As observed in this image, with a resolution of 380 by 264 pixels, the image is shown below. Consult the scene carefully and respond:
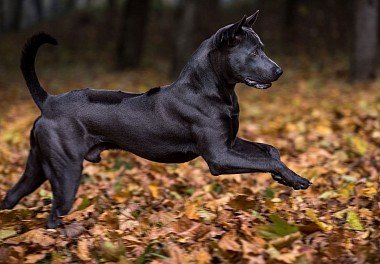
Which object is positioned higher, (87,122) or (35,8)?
(35,8)

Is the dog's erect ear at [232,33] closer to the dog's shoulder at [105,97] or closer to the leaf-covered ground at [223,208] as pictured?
the dog's shoulder at [105,97]

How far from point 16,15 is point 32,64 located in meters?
26.9

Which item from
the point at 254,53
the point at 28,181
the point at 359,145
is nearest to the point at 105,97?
the point at 28,181

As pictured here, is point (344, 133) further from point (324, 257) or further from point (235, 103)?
point (324, 257)

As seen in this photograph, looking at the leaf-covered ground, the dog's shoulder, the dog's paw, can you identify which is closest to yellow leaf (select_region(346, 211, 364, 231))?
the leaf-covered ground

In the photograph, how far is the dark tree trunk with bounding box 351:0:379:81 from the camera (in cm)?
1352

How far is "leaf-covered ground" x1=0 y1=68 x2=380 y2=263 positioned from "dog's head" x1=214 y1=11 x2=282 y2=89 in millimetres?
924

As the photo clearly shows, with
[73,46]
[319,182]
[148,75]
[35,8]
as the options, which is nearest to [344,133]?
[319,182]

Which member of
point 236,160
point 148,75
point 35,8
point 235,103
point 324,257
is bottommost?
point 324,257

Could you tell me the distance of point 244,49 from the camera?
4.45 meters

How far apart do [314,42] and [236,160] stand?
1672 cm

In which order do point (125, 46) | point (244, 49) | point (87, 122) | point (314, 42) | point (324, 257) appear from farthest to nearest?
point (314, 42), point (125, 46), point (87, 122), point (244, 49), point (324, 257)

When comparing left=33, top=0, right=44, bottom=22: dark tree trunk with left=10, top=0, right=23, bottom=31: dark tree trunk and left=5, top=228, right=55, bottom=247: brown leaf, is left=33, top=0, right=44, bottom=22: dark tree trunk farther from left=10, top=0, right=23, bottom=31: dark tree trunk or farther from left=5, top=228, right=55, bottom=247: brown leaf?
left=5, top=228, right=55, bottom=247: brown leaf

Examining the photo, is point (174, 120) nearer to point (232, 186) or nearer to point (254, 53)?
point (254, 53)
